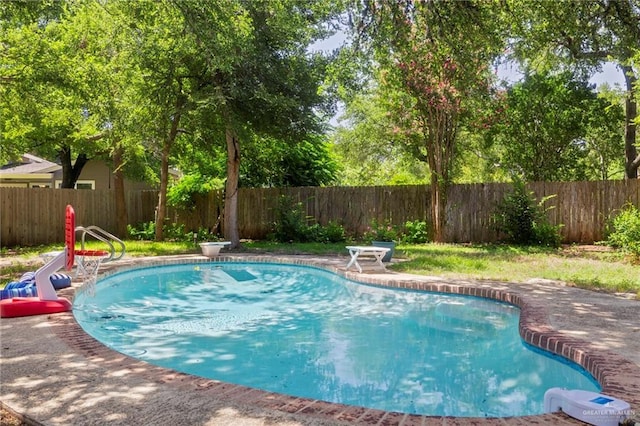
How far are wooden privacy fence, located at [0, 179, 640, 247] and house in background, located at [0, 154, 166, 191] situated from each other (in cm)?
295

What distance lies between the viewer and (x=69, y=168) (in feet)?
67.4

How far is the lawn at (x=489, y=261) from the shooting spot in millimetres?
7715

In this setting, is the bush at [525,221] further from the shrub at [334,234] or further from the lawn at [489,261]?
the shrub at [334,234]

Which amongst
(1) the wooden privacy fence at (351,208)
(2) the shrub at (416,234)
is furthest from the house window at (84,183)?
(2) the shrub at (416,234)

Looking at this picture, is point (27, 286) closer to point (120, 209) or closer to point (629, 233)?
point (629, 233)

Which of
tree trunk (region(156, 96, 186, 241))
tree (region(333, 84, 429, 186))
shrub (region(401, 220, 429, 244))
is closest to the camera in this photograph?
tree trunk (region(156, 96, 186, 241))

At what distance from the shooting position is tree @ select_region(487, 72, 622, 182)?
53.9ft

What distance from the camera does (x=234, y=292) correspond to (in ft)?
26.6

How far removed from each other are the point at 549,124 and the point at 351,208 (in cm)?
746

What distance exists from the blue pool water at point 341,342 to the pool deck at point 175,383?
36cm

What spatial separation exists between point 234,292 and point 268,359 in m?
3.63

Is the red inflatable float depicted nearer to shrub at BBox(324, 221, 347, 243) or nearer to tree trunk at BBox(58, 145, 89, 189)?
shrub at BBox(324, 221, 347, 243)

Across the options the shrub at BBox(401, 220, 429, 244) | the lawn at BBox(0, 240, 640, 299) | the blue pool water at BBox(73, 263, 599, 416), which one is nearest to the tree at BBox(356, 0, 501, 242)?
the shrub at BBox(401, 220, 429, 244)

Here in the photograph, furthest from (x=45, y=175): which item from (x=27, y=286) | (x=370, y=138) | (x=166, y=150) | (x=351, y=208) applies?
(x=27, y=286)
